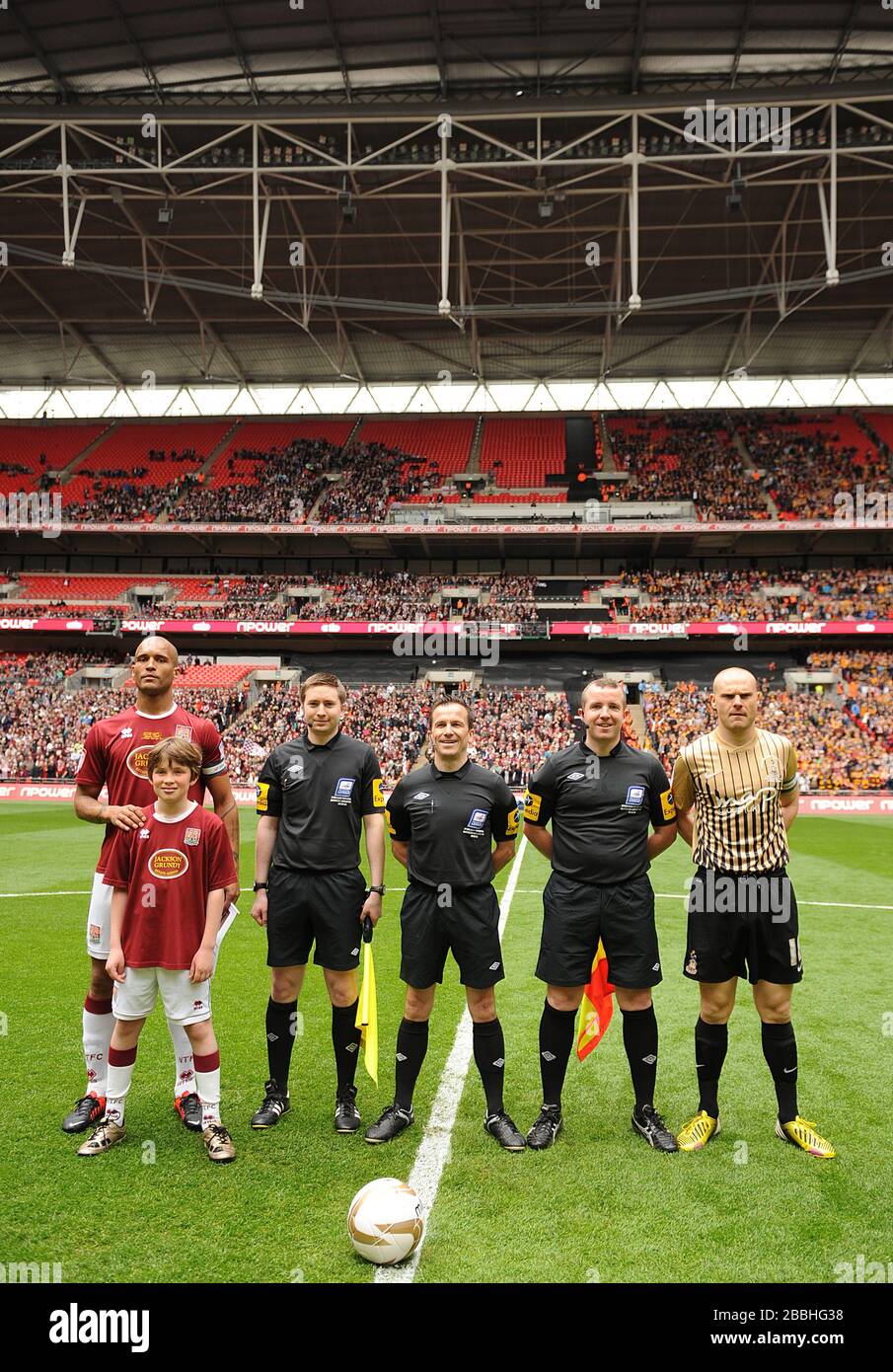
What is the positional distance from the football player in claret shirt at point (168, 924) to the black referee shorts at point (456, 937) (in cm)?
102

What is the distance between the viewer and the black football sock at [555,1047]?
14.9 ft

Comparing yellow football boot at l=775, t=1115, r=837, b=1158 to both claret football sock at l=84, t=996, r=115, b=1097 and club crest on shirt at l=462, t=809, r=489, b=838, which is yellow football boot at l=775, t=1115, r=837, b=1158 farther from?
claret football sock at l=84, t=996, r=115, b=1097

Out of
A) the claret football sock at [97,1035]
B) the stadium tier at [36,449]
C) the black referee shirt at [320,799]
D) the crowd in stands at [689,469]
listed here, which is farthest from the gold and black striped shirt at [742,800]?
the stadium tier at [36,449]

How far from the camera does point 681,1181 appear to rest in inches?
157

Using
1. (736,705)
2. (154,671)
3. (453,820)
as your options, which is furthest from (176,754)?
(736,705)

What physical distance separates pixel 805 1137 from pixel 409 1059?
2051 millimetres

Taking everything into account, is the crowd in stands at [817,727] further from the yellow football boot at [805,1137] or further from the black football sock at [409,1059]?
the black football sock at [409,1059]

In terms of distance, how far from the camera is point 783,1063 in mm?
4523

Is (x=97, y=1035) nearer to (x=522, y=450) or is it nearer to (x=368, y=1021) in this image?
(x=368, y=1021)

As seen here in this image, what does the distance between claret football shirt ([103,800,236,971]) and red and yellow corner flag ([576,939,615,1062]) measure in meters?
2.03

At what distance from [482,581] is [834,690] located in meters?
15.0

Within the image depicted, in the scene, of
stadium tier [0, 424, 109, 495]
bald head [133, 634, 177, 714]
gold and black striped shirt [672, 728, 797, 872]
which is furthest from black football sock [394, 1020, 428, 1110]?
stadium tier [0, 424, 109, 495]
